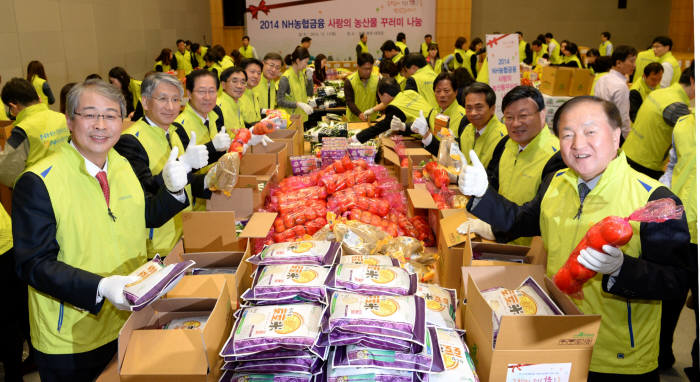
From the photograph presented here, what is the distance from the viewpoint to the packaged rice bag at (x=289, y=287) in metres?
1.83

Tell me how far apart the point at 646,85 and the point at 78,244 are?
704 centimetres

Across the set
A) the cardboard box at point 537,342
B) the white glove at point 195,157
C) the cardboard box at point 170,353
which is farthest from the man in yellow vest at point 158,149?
the cardboard box at point 537,342

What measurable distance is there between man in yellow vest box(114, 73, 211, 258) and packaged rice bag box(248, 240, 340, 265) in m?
0.74

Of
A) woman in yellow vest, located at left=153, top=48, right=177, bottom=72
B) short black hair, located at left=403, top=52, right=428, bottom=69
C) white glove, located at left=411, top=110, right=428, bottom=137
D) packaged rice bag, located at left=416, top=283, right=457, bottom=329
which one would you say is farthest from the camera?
woman in yellow vest, located at left=153, top=48, right=177, bottom=72

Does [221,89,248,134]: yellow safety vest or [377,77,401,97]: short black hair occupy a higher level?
→ [377,77,401,97]: short black hair

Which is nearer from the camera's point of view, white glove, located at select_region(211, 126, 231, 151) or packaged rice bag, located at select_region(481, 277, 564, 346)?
packaged rice bag, located at select_region(481, 277, 564, 346)

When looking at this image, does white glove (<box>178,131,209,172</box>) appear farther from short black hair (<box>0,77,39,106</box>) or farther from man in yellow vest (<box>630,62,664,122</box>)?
man in yellow vest (<box>630,62,664,122</box>)

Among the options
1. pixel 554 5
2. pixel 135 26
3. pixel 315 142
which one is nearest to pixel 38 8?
pixel 135 26

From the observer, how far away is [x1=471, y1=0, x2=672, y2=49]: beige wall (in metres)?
17.6

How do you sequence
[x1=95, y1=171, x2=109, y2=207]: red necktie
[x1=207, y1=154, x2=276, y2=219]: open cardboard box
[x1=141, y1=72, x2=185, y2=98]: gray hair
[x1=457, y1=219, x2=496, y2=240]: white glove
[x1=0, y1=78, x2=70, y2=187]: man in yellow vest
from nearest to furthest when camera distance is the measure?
[x1=95, y1=171, x2=109, y2=207]: red necktie → [x1=457, y1=219, x2=496, y2=240]: white glove → [x1=141, y1=72, x2=185, y2=98]: gray hair → [x1=207, y1=154, x2=276, y2=219]: open cardboard box → [x1=0, y1=78, x2=70, y2=187]: man in yellow vest

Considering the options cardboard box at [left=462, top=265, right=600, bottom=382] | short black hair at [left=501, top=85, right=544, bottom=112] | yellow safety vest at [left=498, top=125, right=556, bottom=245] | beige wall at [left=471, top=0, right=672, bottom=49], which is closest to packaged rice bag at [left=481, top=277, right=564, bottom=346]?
cardboard box at [left=462, top=265, right=600, bottom=382]

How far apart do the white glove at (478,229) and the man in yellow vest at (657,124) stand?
261 centimetres

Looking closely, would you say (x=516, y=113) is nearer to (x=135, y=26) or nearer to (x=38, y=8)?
(x=38, y=8)

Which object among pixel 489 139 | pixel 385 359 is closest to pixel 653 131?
pixel 489 139
